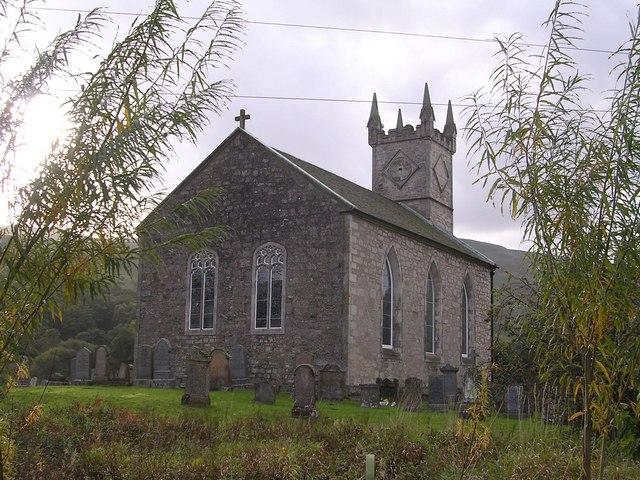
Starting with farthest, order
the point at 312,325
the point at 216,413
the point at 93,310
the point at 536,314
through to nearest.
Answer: the point at 93,310 → the point at 312,325 → the point at 216,413 → the point at 536,314

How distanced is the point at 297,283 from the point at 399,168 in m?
14.5

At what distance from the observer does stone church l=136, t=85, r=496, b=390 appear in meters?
22.3

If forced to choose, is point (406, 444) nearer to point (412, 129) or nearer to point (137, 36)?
point (137, 36)

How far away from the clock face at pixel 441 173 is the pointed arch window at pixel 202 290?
14.7 metres

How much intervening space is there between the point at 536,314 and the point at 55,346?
37295 mm

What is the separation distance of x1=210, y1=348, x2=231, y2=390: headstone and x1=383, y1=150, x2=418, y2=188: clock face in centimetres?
1681

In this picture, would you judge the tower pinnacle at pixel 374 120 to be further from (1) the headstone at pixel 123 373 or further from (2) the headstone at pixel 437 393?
(2) the headstone at pixel 437 393

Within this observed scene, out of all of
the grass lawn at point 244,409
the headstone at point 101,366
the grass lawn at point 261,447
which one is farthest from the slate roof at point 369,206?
the grass lawn at point 261,447

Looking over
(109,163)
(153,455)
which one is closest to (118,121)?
(109,163)

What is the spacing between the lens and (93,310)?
44.0 m

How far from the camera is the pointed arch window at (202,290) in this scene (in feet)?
80.9

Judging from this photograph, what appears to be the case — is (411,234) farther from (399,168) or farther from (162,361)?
(399,168)

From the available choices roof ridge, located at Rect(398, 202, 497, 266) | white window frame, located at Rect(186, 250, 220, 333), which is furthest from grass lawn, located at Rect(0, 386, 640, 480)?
roof ridge, located at Rect(398, 202, 497, 266)

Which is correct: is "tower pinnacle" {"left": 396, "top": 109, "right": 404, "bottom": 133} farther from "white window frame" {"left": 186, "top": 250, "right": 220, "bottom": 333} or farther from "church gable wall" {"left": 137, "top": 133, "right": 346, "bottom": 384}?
"white window frame" {"left": 186, "top": 250, "right": 220, "bottom": 333}
